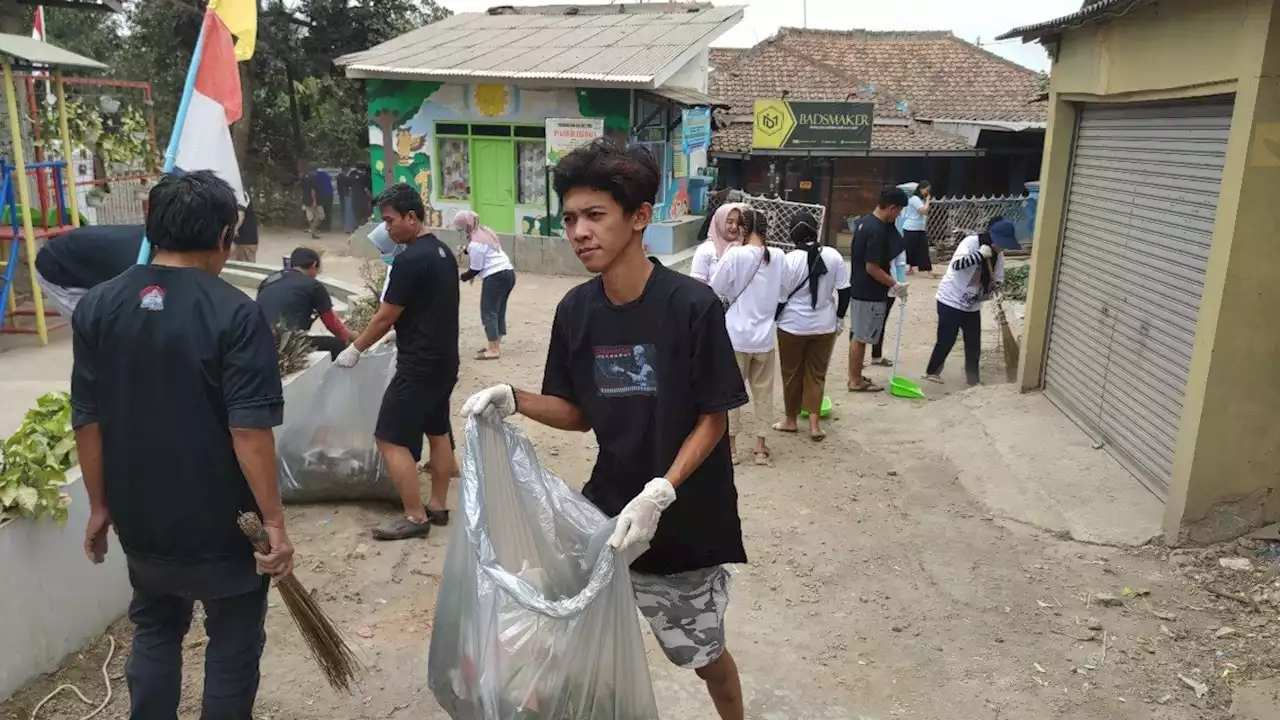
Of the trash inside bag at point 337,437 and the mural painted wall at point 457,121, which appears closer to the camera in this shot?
the trash inside bag at point 337,437

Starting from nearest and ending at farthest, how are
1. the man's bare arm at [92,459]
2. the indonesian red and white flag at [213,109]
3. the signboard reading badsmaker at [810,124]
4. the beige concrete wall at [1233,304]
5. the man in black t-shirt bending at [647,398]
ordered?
the man in black t-shirt bending at [647,398]
the man's bare arm at [92,459]
the beige concrete wall at [1233,304]
the indonesian red and white flag at [213,109]
the signboard reading badsmaker at [810,124]

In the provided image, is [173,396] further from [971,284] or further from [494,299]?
[971,284]

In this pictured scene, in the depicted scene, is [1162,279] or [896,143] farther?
[896,143]

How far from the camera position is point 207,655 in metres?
2.41

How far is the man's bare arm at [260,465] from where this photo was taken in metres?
2.24

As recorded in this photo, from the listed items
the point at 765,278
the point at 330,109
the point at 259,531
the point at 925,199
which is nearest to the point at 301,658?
the point at 259,531

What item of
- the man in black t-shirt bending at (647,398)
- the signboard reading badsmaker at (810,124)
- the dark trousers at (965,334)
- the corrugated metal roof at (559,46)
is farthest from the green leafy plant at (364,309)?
the signboard reading badsmaker at (810,124)

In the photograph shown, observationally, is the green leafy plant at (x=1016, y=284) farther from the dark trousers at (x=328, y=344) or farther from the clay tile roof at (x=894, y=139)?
the dark trousers at (x=328, y=344)

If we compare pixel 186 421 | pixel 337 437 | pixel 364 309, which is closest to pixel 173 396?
pixel 186 421

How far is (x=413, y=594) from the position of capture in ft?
12.5

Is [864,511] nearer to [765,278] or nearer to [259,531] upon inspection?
[765,278]

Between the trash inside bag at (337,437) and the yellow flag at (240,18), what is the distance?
1595 mm

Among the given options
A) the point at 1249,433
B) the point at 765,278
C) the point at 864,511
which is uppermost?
the point at 765,278

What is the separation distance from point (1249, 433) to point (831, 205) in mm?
15216
